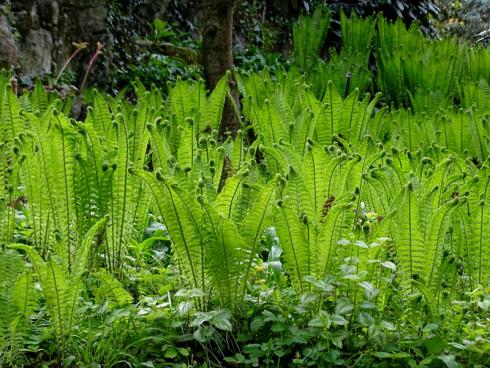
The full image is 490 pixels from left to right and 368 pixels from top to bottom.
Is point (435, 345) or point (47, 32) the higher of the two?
point (47, 32)

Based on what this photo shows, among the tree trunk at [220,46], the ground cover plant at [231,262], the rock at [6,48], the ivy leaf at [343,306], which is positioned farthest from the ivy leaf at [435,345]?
the rock at [6,48]

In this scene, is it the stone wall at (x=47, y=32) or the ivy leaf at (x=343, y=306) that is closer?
the ivy leaf at (x=343, y=306)

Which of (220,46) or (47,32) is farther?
Result: (47,32)

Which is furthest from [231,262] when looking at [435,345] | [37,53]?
[37,53]

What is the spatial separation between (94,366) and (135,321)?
23 centimetres

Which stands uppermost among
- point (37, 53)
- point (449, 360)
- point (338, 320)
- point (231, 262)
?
point (37, 53)

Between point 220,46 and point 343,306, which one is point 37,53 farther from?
point 343,306

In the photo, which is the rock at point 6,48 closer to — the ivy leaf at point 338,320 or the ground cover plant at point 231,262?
the ground cover plant at point 231,262

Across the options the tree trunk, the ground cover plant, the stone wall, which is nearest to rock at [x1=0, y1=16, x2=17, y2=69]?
the stone wall

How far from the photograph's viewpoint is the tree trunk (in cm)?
443

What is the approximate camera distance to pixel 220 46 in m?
4.48

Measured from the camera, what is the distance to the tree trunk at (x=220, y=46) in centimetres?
443

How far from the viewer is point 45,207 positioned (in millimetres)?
2430

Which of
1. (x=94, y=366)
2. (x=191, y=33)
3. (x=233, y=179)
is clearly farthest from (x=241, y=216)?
(x=191, y=33)
